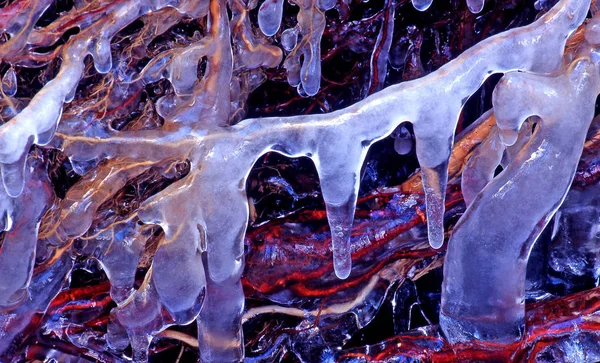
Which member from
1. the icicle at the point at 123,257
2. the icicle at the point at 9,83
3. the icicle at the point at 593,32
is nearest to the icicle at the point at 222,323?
the icicle at the point at 123,257

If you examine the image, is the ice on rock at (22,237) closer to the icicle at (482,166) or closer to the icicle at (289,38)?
the icicle at (289,38)

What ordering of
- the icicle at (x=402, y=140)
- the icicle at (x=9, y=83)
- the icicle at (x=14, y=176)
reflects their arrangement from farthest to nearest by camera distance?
1. the icicle at (x=402, y=140)
2. the icicle at (x=9, y=83)
3. the icicle at (x=14, y=176)

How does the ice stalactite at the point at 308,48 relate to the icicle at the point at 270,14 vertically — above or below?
below

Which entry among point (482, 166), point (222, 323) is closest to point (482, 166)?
point (482, 166)

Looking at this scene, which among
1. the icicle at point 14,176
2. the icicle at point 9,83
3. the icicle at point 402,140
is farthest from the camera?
the icicle at point 402,140

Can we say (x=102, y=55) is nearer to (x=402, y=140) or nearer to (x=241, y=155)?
(x=241, y=155)

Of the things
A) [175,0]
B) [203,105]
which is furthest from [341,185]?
[175,0]

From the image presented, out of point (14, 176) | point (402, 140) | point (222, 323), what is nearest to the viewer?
point (14, 176)
